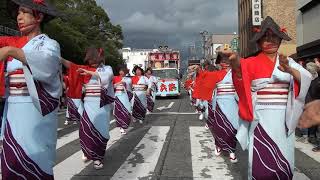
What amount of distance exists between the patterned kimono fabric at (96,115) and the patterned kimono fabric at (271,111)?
348 centimetres

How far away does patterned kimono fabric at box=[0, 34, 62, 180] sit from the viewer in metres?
4.20

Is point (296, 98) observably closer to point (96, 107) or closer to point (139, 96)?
point (96, 107)

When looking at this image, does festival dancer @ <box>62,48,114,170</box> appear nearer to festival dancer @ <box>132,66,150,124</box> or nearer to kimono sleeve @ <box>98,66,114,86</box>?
kimono sleeve @ <box>98,66,114,86</box>

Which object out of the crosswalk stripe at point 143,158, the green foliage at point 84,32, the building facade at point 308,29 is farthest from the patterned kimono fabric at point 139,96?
the green foliage at point 84,32

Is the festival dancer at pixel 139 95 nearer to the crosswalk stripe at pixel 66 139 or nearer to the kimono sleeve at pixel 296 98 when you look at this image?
the crosswalk stripe at pixel 66 139

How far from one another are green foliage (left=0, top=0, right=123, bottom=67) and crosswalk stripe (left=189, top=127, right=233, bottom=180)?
22.9m

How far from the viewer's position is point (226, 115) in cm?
877

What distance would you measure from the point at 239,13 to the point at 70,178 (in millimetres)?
53820

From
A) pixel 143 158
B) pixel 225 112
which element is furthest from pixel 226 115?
pixel 143 158

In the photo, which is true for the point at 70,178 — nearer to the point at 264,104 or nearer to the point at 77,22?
the point at 264,104

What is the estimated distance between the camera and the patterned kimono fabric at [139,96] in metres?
15.4

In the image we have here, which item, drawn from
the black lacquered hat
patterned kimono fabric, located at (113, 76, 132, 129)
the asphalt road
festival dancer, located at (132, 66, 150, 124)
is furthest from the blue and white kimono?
the black lacquered hat

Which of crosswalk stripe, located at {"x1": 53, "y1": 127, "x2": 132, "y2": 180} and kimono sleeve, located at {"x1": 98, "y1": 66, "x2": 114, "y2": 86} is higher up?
kimono sleeve, located at {"x1": 98, "y1": 66, "x2": 114, "y2": 86}

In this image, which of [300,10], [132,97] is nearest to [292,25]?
[300,10]
